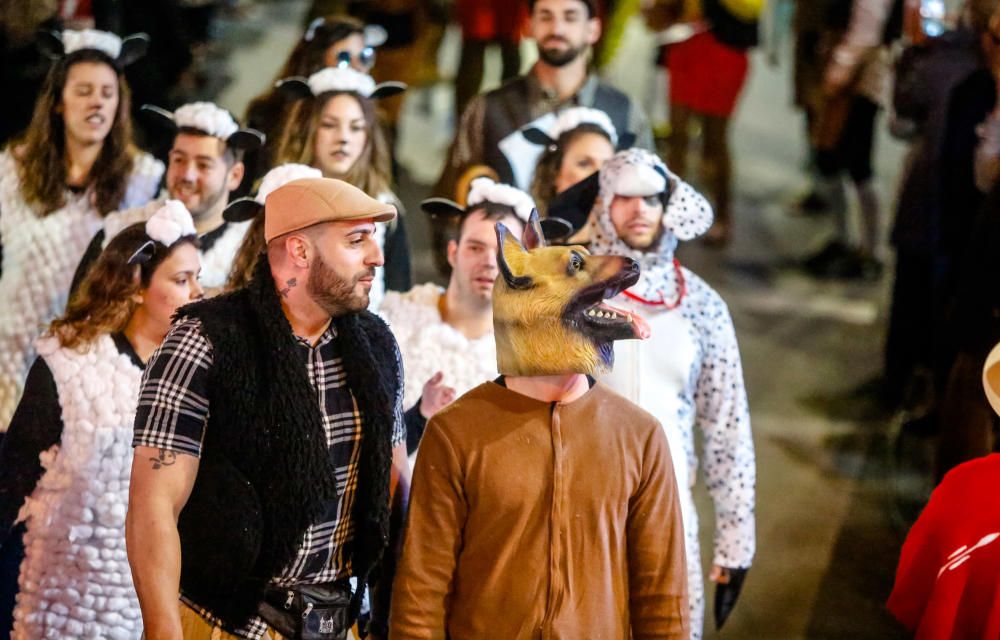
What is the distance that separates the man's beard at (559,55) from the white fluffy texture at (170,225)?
2.03 metres

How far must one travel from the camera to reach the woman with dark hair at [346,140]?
15.6 feet

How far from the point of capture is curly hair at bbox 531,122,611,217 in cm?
505

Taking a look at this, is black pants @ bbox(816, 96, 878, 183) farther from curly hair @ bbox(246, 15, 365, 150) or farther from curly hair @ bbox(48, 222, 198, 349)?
curly hair @ bbox(48, 222, 198, 349)

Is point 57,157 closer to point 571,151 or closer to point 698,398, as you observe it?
point 571,151

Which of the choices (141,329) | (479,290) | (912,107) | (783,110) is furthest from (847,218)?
(141,329)

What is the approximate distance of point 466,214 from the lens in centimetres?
427

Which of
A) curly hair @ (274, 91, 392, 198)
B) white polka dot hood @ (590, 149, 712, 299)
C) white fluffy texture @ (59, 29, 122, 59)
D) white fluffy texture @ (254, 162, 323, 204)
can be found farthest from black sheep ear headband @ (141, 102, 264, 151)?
white polka dot hood @ (590, 149, 712, 299)

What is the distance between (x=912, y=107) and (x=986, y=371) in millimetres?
3203

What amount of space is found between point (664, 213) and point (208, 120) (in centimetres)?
159

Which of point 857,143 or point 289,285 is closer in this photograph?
point 289,285

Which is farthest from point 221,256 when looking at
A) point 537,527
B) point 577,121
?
point 537,527

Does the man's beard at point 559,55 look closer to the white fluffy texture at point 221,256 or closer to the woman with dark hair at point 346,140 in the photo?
the woman with dark hair at point 346,140

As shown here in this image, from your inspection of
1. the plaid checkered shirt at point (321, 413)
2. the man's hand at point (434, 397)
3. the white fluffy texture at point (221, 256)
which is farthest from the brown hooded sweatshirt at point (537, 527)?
the white fluffy texture at point (221, 256)

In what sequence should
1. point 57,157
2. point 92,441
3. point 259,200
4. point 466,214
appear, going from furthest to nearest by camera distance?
point 57,157, point 466,214, point 259,200, point 92,441
